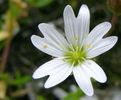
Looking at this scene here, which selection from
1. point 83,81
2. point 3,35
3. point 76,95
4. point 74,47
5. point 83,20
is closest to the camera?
point 83,81

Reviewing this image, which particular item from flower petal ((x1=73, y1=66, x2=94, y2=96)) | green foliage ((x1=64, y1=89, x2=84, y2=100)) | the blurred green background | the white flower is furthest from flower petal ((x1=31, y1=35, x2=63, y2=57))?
the blurred green background

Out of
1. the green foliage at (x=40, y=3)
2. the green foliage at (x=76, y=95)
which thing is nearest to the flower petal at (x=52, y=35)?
the green foliage at (x=76, y=95)

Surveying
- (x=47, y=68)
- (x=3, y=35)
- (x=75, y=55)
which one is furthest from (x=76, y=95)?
(x=3, y=35)

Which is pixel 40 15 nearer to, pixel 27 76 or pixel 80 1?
pixel 80 1

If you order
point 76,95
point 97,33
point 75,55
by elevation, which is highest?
point 97,33

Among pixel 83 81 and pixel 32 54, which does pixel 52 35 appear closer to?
pixel 83 81

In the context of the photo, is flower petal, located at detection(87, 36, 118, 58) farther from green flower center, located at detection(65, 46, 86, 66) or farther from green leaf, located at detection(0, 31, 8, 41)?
green leaf, located at detection(0, 31, 8, 41)
